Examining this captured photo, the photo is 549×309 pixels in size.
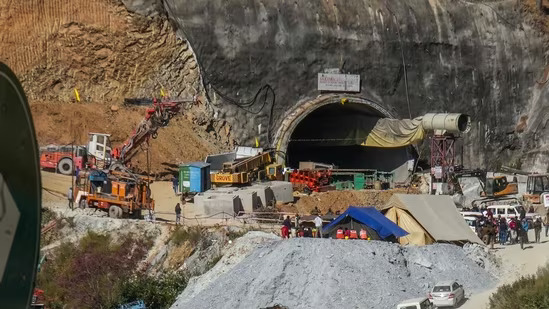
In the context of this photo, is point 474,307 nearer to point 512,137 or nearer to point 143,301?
point 143,301

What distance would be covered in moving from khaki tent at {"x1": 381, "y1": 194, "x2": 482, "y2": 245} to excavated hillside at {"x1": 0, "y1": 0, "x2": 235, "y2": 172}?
14526mm

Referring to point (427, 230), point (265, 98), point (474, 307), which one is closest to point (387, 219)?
point (427, 230)

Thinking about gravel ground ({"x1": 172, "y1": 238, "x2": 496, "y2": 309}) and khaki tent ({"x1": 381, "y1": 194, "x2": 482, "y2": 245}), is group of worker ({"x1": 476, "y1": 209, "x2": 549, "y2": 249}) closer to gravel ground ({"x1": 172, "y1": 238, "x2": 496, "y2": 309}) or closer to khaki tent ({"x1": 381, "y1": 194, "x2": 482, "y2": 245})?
khaki tent ({"x1": 381, "y1": 194, "x2": 482, "y2": 245})

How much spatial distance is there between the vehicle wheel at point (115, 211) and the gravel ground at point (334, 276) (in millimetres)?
7093

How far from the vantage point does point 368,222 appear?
2938 centimetres

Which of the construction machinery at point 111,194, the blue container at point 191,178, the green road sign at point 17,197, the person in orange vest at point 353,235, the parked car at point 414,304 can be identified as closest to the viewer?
the green road sign at point 17,197

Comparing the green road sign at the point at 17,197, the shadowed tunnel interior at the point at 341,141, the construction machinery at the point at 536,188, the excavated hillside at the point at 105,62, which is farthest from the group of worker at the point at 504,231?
the green road sign at the point at 17,197

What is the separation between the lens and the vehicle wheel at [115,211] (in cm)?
3303

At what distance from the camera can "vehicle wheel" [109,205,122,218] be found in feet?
108

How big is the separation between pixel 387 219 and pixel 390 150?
22.9 metres

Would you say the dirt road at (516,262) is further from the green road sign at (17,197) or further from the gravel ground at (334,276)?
the green road sign at (17,197)

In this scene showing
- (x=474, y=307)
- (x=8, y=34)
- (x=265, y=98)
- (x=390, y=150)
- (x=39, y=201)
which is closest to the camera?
(x=39, y=201)

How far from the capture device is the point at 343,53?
49406 millimetres

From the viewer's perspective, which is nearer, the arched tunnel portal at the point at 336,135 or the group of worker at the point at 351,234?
the group of worker at the point at 351,234
